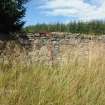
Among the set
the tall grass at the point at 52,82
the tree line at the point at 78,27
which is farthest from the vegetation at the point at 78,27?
the tall grass at the point at 52,82

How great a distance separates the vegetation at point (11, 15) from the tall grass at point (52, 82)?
24.0 feet

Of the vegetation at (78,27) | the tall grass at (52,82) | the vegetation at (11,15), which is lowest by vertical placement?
the tall grass at (52,82)

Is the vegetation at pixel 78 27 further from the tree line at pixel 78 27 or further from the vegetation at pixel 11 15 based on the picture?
the vegetation at pixel 11 15

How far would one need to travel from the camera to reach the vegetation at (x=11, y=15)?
14.1 m

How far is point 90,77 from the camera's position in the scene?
649cm

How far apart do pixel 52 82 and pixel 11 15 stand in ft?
29.4

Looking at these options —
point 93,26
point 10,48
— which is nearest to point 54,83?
point 10,48

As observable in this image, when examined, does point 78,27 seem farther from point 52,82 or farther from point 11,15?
point 52,82

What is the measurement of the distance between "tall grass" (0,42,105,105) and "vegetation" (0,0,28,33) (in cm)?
733

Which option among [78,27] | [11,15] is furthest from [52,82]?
[78,27]

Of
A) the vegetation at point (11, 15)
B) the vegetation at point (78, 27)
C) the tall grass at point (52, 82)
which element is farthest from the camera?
the vegetation at point (78, 27)

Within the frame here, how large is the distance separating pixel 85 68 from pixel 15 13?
829 centimetres

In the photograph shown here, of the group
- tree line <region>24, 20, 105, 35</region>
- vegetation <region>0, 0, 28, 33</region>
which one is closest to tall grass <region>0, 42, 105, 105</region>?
vegetation <region>0, 0, 28, 33</region>

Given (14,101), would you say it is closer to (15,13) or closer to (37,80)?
(37,80)
